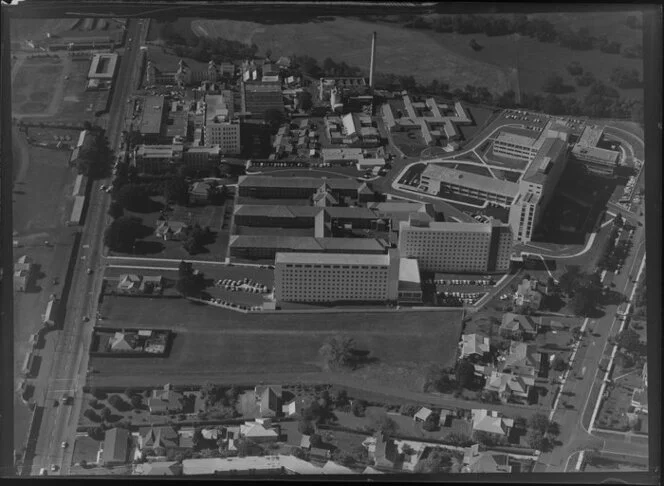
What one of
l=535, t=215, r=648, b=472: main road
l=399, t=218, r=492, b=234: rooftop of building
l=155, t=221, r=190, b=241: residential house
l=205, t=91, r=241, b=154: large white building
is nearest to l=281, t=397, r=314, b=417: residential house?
l=535, t=215, r=648, b=472: main road

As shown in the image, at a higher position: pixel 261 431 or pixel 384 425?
pixel 384 425

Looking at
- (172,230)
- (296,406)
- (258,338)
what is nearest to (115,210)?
(172,230)

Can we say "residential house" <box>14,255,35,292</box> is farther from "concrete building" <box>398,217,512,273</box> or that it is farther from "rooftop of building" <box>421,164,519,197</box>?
"rooftop of building" <box>421,164,519,197</box>

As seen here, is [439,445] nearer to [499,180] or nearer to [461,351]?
[461,351]

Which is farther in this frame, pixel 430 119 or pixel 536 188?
pixel 430 119

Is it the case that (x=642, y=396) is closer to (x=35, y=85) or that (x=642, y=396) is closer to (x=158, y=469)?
(x=158, y=469)

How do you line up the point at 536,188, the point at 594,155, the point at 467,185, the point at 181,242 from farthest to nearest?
the point at 594,155, the point at 467,185, the point at 536,188, the point at 181,242

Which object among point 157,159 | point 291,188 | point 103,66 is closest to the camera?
point 291,188
